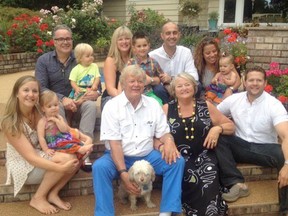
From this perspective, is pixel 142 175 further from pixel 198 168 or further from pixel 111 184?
pixel 198 168

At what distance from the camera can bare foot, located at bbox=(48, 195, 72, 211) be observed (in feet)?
9.36

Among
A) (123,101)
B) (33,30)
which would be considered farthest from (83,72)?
(33,30)

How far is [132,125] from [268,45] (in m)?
3.90

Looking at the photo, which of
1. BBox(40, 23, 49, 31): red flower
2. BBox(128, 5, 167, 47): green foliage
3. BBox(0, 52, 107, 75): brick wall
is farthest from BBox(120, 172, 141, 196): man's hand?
BBox(128, 5, 167, 47): green foliage

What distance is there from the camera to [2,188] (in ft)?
9.66

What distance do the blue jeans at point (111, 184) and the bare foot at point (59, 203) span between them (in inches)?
14.0

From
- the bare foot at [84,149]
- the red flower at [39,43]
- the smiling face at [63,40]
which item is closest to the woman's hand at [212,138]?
the bare foot at [84,149]

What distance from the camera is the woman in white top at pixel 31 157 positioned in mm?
2717

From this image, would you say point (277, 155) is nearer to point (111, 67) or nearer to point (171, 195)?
point (171, 195)

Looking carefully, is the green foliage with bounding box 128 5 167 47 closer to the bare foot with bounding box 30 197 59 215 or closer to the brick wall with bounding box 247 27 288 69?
the brick wall with bounding box 247 27 288 69

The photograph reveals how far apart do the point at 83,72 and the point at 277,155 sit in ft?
6.95

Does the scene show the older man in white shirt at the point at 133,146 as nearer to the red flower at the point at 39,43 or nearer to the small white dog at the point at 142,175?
the small white dog at the point at 142,175

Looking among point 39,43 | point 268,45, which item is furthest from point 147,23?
point 268,45

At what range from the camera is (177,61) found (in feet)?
13.3
